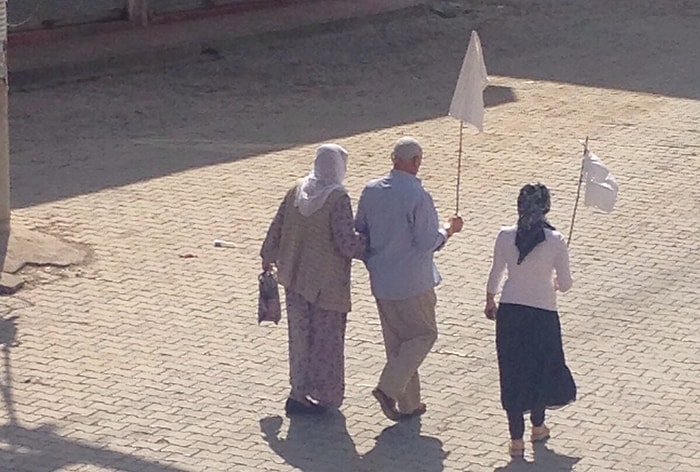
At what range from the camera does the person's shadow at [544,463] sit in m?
8.41

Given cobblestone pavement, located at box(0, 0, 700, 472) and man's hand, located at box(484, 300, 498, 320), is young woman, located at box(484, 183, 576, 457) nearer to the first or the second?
man's hand, located at box(484, 300, 498, 320)

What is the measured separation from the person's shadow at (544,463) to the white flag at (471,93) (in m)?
2.02

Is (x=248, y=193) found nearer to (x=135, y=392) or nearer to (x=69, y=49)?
(x=135, y=392)

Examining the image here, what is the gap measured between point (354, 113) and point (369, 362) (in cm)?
775

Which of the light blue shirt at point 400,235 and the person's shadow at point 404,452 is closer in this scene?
the person's shadow at point 404,452

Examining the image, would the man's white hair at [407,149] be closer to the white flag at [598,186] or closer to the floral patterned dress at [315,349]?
the floral patterned dress at [315,349]

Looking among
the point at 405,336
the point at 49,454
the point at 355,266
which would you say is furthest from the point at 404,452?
the point at 355,266

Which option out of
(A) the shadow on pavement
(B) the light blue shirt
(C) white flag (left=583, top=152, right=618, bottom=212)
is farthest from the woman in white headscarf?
(C) white flag (left=583, top=152, right=618, bottom=212)

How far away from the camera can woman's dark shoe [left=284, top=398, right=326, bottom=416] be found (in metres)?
9.07

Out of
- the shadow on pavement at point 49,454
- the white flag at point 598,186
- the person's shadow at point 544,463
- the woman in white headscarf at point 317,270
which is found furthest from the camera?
the white flag at point 598,186

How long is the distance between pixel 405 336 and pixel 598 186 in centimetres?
144

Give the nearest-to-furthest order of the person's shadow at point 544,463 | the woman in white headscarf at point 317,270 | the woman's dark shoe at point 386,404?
the person's shadow at point 544,463 < the woman in white headscarf at point 317,270 < the woman's dark shoe at point 386,404

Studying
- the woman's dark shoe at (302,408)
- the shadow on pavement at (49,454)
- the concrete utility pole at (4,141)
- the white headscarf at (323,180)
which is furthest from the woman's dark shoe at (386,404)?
the concrete utility pole at (4,141)

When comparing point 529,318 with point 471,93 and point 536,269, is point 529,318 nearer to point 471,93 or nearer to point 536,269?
point 536,269
